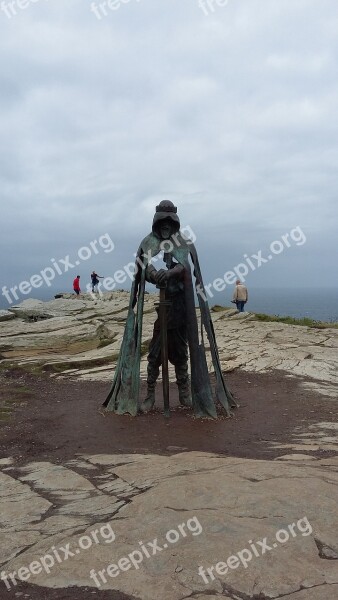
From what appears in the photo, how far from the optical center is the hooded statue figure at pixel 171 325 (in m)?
7.74

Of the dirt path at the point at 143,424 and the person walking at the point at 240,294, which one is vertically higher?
the person walking at the point at 240,294

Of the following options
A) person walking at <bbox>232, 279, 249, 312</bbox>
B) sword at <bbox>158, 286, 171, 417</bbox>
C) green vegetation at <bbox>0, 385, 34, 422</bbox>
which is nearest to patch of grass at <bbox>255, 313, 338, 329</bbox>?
person walking at <bbox>232, 279, 249, 312</bbox>

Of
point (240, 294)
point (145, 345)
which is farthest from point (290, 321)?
point (145, 345)

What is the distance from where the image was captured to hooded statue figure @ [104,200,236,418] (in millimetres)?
7738

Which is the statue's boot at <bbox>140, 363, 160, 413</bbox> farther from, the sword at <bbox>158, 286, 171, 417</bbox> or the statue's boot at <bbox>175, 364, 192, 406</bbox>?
the sword at <bbox>158, 286, 171, 417</bbox>

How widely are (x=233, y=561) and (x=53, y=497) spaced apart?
6.13ft

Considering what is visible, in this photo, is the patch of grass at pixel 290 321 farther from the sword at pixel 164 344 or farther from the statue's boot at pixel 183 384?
the sword at pixel 164 344

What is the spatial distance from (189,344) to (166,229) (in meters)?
1.91

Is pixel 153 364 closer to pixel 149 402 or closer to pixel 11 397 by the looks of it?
pixel 149 402

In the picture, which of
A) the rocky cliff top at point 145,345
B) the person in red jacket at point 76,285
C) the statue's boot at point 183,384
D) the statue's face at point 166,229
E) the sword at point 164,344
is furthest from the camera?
the person in red jacket at point 76,285

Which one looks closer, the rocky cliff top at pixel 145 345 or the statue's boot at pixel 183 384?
the statue's boot at pixel 183 384

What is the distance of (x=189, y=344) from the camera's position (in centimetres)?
782

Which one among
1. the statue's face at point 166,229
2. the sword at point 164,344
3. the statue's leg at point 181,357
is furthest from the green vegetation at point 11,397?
the statue's face at point 166,229

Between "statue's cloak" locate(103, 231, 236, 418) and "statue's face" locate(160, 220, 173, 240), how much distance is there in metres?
0.09
